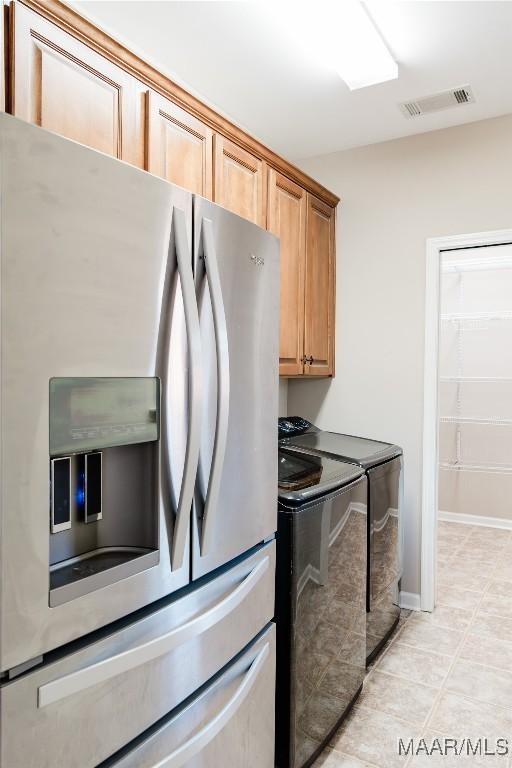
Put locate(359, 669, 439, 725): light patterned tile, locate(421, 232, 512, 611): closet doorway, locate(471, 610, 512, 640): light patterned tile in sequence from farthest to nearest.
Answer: locate(421, 232, 512, 611): closet doorway < locate(471, 610, 512, 640): light patterned tile < locate(359, 669, 439, 725): light patterned tile

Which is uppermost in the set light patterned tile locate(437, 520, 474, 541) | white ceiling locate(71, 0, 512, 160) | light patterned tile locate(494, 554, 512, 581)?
white ceiling locate(71, 0, 512, 160)

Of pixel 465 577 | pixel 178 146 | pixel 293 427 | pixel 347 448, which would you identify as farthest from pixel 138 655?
pixel 465 577

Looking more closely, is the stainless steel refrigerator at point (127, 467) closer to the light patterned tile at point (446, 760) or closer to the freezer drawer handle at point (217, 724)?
the freezer drawer handle at point (217, 724)

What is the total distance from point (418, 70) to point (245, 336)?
174 centimetres

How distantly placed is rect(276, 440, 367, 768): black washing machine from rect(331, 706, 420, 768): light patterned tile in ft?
0.23

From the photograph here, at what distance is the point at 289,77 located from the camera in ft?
8.00

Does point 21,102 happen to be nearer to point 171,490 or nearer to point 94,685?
point 171,490

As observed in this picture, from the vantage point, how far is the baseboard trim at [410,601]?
3.12 meters

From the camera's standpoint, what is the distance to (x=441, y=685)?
2.36 metres

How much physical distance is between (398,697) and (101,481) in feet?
6.10

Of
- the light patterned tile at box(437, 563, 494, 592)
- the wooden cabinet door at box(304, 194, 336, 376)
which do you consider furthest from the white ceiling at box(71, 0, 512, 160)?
the light patterned tile at box(437, 563, 494, 592)

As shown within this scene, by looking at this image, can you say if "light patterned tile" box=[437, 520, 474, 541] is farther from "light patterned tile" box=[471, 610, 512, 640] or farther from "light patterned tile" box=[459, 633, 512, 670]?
"light patterned tile" box=[459, 633, 512, 670]

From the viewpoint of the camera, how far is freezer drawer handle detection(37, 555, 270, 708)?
94cm

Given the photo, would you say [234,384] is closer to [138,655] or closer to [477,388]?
[138,655]
